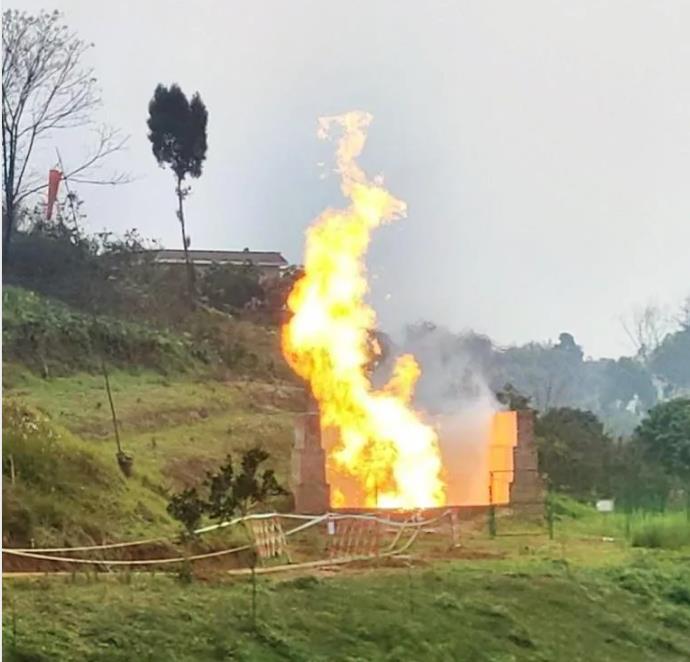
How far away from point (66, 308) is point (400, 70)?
71cm

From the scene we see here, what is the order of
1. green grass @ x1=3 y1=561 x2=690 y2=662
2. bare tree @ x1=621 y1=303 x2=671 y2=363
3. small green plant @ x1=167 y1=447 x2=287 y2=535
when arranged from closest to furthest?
green grass @ x1=3 y1=561 x2=690 y2=662, small green plant @ x1=167 y1=447 x2=287 y2=535, bare tree @ x1=621 y1=303 x2=671 y2=363

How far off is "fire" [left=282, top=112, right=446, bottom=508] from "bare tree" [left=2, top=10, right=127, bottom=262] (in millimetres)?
374

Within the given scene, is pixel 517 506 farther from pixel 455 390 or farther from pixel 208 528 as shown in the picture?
pixel 208 528

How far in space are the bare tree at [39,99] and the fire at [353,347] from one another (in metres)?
0.37

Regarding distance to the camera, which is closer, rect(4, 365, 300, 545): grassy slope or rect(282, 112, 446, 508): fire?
rect(4, 365, 300, 545): grassy slope

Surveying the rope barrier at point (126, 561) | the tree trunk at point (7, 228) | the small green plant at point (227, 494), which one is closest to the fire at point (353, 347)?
the small green plant at point (227, 494)

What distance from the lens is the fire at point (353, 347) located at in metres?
2.10

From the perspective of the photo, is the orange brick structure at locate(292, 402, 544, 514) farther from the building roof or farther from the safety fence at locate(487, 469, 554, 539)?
the building roof

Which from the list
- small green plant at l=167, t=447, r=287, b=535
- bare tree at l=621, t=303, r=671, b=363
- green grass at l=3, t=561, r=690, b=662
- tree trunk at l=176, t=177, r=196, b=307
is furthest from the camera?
bare tree at l=621, t=303, r=671, b=363

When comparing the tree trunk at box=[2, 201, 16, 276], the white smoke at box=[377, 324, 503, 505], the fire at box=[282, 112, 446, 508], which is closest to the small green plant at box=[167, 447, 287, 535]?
the fire at box=[282, 112, 446, 508]

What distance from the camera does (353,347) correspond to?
2127mm

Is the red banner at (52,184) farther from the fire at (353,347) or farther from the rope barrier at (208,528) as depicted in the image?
the rope barrier at (208,528)

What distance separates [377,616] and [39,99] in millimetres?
1035

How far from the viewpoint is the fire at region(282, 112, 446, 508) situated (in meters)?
2.10
